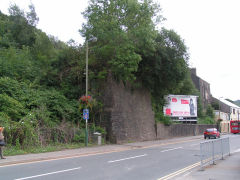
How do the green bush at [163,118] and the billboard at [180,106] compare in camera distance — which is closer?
the green bush at [163,118]

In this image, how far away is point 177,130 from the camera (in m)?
38.1

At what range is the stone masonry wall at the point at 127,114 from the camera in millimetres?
25125

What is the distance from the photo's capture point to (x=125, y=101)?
91.2 ft

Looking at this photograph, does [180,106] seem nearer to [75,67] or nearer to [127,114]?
[127,114]

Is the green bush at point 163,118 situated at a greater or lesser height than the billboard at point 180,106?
lesser

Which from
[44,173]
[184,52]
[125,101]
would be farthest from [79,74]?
[44,173]

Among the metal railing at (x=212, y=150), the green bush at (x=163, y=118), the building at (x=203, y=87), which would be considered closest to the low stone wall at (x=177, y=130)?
the green bush at (x=163, y=118)

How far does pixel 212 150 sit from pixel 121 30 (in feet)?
49.1

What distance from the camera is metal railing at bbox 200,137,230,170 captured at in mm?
10742

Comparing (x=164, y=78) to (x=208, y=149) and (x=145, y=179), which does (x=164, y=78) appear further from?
(x=145, y=179)

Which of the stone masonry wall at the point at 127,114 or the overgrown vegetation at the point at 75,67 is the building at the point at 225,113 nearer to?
the stone masonry wall at the point at 127,114

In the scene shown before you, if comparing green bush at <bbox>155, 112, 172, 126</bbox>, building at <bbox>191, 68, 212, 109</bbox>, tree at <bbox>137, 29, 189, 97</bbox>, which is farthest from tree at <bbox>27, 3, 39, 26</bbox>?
building at <bbox>191, 68, 212, 109</bbox>

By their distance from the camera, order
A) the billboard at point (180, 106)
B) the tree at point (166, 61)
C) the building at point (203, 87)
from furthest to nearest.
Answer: the building at point (203, 87) → the billboard at point (180, 106) → the tree at point (166, 61)

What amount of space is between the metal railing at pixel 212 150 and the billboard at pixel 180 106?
980 inches
